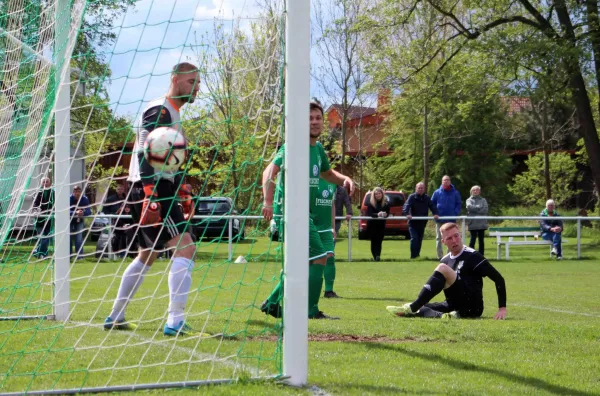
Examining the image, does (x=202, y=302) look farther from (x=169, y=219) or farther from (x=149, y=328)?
(x=169, y=219)

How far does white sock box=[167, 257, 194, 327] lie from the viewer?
19.1 feet

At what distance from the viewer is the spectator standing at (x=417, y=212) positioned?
64.0 feet

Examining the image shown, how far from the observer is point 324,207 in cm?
841

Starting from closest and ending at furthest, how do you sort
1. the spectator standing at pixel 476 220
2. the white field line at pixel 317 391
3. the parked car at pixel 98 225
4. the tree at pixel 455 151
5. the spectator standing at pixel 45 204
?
the white field line at pixel 317 391 → the parked car at pixel 98 225 → the spectator standing at pixel 45 204 → the spectator standing at pixel 476 220 → the tree at pixel 455 151

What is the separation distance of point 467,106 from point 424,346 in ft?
103

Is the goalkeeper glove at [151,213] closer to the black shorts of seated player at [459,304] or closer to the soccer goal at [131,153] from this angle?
the soccer goal at [131,153]

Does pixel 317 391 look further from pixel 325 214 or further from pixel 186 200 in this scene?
pixel 325 214

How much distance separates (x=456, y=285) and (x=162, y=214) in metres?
3.43

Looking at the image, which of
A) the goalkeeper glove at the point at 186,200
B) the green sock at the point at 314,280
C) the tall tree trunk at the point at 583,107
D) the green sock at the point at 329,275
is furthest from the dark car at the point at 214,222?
the tall tree trunk at the point at 583,107

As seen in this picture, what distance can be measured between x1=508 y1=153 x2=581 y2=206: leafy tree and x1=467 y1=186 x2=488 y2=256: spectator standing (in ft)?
77.0

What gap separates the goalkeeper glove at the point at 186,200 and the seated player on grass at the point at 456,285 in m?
2.79

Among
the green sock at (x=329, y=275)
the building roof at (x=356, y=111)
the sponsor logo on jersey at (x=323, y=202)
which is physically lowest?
the green sock at (x=329, y=275)

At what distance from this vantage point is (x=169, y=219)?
18.9 feet

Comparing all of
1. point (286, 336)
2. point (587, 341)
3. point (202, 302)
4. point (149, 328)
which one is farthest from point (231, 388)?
point (202, 302)
